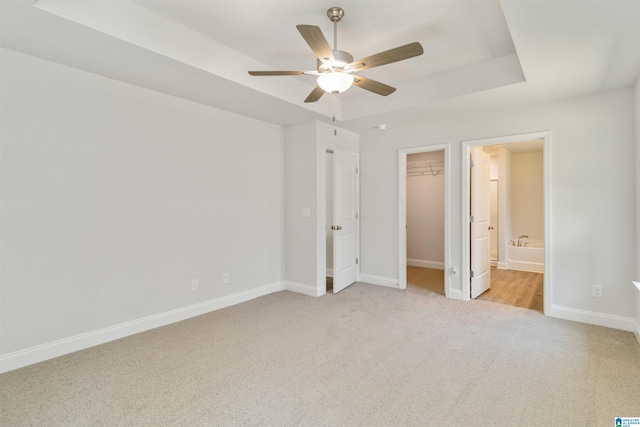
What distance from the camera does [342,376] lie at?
7.48 feet

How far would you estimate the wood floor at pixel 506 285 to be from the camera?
13.3ft

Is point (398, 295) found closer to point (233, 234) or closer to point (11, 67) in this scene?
point (233, 234)

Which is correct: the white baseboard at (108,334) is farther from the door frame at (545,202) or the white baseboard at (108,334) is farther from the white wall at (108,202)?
the door frame at (545,202)

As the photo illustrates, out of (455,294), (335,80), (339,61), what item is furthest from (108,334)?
(455,294)

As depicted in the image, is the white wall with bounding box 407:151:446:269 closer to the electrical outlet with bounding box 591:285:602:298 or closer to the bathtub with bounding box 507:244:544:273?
the bathtub with bounding box 507:244:544:273

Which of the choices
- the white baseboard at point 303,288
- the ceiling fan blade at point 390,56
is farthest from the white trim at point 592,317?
the ceiling fan blade at point 390,56

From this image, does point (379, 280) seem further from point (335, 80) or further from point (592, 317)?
point (335, 80)

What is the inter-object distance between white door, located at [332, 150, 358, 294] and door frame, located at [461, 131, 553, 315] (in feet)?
5.06

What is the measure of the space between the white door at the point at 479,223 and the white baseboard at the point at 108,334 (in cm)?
300

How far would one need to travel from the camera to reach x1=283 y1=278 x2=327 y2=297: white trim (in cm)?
430

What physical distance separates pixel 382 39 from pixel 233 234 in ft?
8.87

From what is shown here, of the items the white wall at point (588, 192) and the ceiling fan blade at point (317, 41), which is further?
the white wall at point (588, 192)

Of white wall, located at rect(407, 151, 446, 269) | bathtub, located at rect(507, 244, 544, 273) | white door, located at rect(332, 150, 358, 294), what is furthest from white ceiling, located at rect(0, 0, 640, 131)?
bathtub, located at rect(507, 244, 544, 273)

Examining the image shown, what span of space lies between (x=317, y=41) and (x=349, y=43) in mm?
1002
